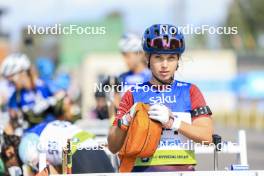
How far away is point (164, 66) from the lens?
6176 millimetres

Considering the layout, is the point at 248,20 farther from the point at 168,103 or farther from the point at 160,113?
the point at 160,113

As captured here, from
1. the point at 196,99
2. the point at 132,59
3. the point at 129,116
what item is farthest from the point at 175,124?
the point at 132,59

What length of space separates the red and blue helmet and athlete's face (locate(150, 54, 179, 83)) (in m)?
0.04

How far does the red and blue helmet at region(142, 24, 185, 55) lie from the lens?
623 cm

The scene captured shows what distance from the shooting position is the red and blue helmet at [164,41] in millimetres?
6227

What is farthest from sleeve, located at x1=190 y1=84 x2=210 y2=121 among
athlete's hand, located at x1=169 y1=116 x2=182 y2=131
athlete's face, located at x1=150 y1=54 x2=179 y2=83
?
athlete's hand, located at x1=169 y1=116 x2=182 y2=131

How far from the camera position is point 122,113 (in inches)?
247

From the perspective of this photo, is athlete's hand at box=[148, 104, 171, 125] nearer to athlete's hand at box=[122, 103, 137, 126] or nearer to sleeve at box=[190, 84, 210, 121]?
athlete's hand at box=[122, 103, 137, 126]

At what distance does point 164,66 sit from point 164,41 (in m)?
0.20

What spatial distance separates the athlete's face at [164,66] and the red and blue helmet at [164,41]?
0.04 metres

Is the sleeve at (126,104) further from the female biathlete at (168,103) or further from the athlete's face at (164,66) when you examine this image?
the athlete's face at (164,66)

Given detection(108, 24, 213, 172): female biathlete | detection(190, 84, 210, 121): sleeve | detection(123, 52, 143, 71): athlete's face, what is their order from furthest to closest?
detection(123, 52, 143, 71): athlete's face, detection(190, 84, 210, 121): sleeve, detection(108, 24, 213, 172): female biathlete

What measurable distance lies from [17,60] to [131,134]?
22.6ft

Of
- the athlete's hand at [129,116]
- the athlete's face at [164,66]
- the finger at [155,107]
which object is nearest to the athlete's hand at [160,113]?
the finger at [155,107]
